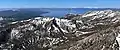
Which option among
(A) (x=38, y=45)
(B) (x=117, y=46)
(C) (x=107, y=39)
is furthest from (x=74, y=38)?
(B) (x=117, y=46)

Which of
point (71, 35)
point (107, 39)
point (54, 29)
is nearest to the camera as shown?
point (107, 39)

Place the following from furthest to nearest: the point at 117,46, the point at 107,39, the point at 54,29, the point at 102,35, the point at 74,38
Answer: the point at 54,29
the point at 74,38
the point at 102,35
the point at 107,39
the point at 117,46

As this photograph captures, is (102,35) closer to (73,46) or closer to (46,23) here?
(73,46)

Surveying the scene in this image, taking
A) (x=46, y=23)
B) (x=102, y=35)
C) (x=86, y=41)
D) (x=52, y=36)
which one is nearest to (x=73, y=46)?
(x=86, y=41)

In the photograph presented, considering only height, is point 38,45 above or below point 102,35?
below

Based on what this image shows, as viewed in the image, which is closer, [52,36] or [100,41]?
[100,41]

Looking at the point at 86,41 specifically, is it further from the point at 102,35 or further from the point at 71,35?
the point at 71,35
